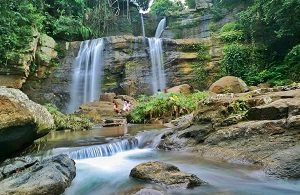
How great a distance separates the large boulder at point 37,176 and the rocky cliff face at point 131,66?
14.4 m

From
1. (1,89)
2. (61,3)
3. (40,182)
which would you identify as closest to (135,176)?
(40,182)

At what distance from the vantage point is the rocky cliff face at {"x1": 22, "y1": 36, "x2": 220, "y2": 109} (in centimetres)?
2027

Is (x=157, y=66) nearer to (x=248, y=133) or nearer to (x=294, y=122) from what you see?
(x=248, y=133)

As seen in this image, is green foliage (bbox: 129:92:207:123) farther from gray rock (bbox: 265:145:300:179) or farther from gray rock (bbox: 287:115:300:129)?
gray rock (bbox: 265:145:300:179)

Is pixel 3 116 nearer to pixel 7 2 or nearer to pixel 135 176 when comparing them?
pixel 135 176

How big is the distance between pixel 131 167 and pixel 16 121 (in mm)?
2466

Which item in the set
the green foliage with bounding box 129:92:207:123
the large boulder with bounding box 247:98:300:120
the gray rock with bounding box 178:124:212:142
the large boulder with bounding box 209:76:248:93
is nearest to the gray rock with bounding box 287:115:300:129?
the large boulder with bounding box 247:98:300:120

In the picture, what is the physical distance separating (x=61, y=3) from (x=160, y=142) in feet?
54.5

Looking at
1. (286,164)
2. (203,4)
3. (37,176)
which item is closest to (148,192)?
(37,176)

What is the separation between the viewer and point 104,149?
27.1 ft

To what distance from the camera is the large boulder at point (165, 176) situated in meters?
5.05

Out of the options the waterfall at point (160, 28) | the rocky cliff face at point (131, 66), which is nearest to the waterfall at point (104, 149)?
the rocky cliff face at point (131, 66)

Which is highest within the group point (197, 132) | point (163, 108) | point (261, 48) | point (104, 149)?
point (261, 48)

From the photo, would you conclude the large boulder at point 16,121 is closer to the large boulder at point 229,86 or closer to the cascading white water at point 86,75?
the large boulder at point 229,86
